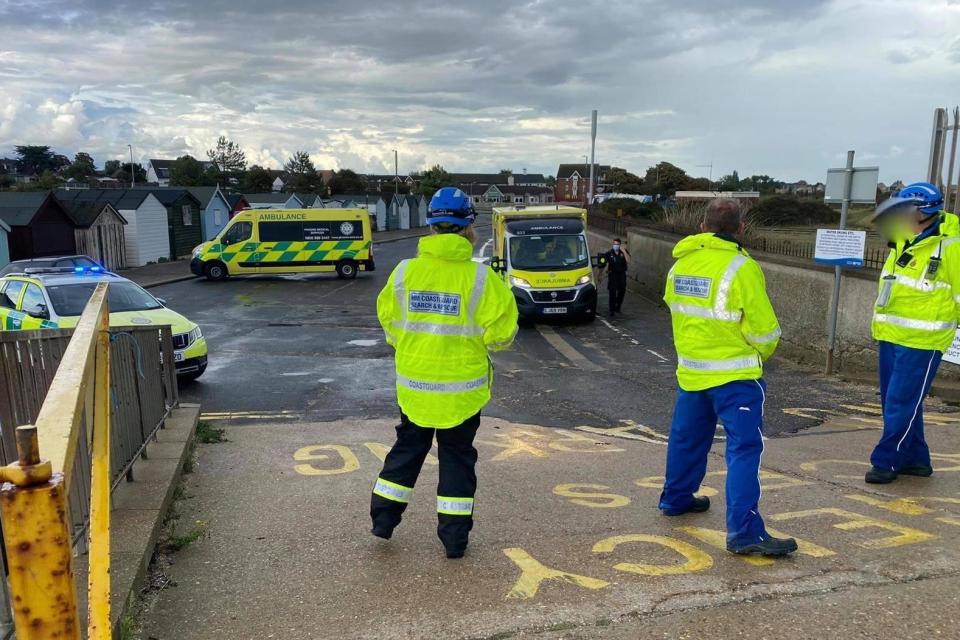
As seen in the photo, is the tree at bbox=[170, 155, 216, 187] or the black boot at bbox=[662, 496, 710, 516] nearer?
the black boot at bbox=[662, 496, 710, 516]

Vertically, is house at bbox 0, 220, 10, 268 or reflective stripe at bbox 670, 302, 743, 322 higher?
reflective stripe at bbox 670, 302, 743, 322

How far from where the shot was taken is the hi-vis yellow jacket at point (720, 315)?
3605 millimetres

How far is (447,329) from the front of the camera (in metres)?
3.54

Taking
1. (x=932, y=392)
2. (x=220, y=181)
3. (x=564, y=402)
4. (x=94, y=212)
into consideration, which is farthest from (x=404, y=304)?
(x=220, y=181)

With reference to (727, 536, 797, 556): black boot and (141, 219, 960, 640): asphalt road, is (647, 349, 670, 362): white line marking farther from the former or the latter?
(727, 536, 797, 556): black boot

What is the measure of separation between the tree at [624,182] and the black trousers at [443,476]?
237 feet

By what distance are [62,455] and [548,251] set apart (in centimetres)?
1466

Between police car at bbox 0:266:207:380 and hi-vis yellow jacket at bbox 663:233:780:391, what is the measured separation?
24.3 ft

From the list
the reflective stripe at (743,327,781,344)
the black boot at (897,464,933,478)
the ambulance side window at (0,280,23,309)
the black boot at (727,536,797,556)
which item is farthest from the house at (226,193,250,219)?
the black boot at (727,536,797,556)

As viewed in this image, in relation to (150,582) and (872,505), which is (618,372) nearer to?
(872,505)

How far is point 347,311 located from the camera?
17.6 m

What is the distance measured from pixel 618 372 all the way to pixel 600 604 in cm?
734

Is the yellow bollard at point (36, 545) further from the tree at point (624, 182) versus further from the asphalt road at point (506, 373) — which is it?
the tree at point (624, 182)

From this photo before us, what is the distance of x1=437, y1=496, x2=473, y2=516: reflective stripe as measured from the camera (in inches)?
141
